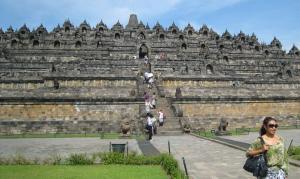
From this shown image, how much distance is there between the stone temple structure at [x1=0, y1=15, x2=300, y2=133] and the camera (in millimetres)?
31297

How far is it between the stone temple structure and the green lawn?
15.7 metres

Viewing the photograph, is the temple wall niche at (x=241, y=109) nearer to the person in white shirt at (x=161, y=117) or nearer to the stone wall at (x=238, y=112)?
the stone wall at (x=238, y=112)

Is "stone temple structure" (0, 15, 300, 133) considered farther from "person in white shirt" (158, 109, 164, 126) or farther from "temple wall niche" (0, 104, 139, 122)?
"person in white shirt" (158, 109, 164, 126)

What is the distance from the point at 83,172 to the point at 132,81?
87.9ft

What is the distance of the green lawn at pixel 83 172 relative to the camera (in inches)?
460

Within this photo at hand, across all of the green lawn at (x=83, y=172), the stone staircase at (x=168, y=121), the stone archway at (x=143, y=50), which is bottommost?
the green lawn at (x=83, y=172)

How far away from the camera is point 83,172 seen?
12.4 meters

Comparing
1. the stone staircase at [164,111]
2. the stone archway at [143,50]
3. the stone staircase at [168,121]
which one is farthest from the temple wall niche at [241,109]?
the stone archway at [143,50]

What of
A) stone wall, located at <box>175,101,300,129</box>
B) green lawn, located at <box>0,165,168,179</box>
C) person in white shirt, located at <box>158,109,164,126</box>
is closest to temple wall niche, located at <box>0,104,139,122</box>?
person in white shirt, located at <box>158,109,164,126</box>

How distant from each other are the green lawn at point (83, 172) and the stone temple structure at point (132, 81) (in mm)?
15720

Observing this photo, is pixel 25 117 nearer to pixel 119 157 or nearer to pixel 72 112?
pixel 72 112

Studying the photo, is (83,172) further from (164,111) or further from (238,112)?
(238,112)

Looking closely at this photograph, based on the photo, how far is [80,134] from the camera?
29219mm

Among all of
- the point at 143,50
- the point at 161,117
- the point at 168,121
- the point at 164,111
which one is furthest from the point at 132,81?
the point at 143,50
